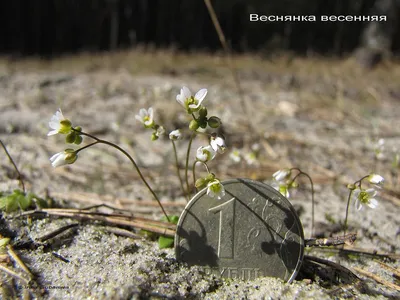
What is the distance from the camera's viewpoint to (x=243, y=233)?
159 centimetres

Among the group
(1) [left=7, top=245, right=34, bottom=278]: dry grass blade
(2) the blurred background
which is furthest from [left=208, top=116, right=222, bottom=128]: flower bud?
(2) the blurred background

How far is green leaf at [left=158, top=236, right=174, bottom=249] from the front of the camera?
68.8 inches

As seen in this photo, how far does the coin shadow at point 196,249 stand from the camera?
1598 mm

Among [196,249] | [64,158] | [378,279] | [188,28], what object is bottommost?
[378,279]

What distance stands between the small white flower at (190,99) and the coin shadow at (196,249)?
470mm

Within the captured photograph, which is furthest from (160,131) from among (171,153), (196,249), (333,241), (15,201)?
(171,153)

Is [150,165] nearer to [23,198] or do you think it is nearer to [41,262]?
[23,198]

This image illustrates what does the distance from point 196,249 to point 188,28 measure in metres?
6.73

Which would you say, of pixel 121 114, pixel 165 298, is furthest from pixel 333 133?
pixel 165 298

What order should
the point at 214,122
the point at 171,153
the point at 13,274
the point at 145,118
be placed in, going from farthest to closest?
the point at 171,153, the point at 145,118, the point at 214,122, the point at 13,274

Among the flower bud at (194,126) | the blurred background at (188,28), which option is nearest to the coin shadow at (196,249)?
the flower bud at (194,126)

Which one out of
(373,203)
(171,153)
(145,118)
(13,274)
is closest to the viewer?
(13,274)

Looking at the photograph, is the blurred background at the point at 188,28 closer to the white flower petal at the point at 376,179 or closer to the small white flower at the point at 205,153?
the white flower petal at the point at 376,179

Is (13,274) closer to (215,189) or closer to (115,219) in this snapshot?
(115,219)
